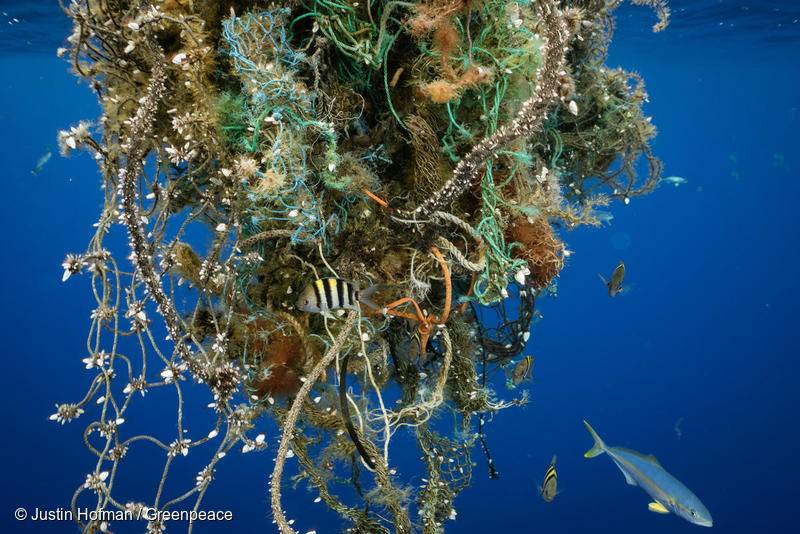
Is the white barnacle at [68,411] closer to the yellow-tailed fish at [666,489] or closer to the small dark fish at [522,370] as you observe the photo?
the small dark fish at [522,370]

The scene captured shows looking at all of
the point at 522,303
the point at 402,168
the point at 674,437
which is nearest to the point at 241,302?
the point at 402,168

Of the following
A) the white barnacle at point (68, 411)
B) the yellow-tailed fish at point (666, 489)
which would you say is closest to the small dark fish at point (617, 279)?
the yellow-tailed fish at point (666, 489)

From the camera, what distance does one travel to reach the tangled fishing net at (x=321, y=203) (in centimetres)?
269

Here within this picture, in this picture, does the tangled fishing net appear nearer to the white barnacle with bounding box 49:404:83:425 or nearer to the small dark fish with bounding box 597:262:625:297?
the white barnacle with bounding box 49:404:83:425

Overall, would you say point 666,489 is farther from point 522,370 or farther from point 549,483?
point 522,370

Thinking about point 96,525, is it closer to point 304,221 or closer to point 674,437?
point 304,221

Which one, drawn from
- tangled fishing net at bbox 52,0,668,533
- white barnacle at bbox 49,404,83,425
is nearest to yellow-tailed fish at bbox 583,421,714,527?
tangled fishing net at bbox 52,0,668,533

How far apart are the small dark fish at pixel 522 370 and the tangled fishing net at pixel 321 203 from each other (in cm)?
65

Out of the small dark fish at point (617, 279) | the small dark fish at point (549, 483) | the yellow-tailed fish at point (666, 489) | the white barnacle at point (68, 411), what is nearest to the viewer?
the white barnacle at point (68, 411)

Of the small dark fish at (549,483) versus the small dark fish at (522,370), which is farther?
the small dark fish at (549,483)

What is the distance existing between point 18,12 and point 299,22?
17452 mm

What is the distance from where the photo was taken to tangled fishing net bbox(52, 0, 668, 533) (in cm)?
269

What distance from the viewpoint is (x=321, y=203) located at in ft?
10.4

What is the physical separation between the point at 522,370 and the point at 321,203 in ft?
7.98
